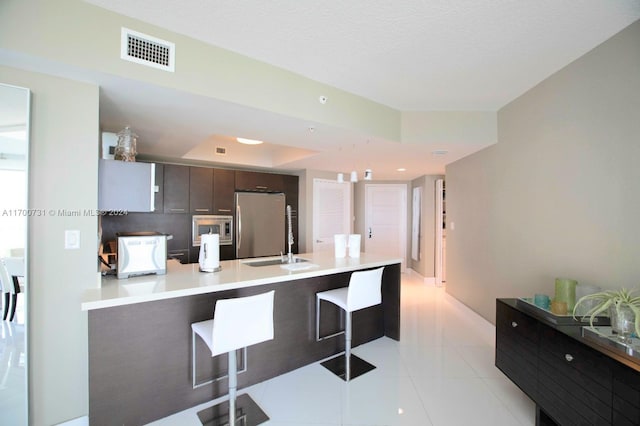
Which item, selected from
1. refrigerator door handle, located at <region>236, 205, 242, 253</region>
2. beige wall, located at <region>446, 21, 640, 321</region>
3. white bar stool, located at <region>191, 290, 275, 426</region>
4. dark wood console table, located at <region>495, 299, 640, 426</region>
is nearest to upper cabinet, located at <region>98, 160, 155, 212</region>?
white bar stool, located at <region>191, 290, 275, 426</region>

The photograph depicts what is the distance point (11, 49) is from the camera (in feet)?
4.64

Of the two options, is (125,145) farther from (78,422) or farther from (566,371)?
(566,371)

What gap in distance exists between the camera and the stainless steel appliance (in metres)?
2.03

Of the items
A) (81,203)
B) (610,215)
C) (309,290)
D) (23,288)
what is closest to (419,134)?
(610,215)

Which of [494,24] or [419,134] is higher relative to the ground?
[494,24]

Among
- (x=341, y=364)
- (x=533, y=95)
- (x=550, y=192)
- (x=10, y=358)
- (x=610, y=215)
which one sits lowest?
(x=341, y=364)

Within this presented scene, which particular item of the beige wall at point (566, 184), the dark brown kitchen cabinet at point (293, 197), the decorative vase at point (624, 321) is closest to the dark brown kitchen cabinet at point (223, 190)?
the dark brown kitchen cabinet at point (293, 197)

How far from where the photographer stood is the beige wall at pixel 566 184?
5.88 ft

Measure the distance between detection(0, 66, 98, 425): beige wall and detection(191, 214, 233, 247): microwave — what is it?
2489 millimetres

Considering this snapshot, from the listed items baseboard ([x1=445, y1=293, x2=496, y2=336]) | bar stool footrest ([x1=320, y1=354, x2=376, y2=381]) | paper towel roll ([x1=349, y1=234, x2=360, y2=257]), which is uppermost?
paper towel roll ([x1=349, y1=234, x2=360, y2=257])

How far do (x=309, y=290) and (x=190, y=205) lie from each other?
2.61 meters

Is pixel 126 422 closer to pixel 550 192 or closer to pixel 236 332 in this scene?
pixel 236 332

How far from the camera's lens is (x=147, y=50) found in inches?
69.2

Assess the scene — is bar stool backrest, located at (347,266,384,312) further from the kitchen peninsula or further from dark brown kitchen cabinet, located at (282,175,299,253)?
dark brown kitchen cabinet, located at (282,175,299,253)
